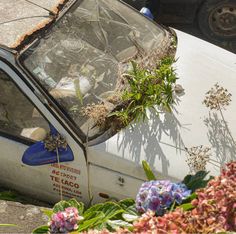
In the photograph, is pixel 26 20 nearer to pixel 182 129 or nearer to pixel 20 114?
pixel 20 114

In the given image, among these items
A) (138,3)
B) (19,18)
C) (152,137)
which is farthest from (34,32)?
(138,3)

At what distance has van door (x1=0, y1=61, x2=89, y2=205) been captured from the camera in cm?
398

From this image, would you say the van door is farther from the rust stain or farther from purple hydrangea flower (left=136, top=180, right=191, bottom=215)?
purple hydrangea flower (left=136, top=180, right=191, bottom=215)

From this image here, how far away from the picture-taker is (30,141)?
4.10 meters

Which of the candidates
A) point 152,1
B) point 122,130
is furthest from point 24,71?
point 152,1

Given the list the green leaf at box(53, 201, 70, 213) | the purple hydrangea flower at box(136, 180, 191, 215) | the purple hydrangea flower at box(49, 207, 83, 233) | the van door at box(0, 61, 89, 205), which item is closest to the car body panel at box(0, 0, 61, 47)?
the van door at box(0, 61, 89, 205)

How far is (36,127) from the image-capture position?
4098 millimetres

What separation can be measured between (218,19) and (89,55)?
3163 millimetres

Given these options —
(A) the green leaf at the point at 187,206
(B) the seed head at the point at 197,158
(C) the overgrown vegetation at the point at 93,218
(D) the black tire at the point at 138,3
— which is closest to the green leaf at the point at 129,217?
(C) the overgrown vegetation at the point at 93,218

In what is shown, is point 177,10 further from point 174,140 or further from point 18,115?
point 18,115

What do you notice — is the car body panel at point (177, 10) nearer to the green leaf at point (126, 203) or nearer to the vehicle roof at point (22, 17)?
the vehicle roof at point (22, 17)

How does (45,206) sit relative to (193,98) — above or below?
below

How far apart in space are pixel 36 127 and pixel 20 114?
0.17 m

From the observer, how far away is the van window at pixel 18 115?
13.3 feet
